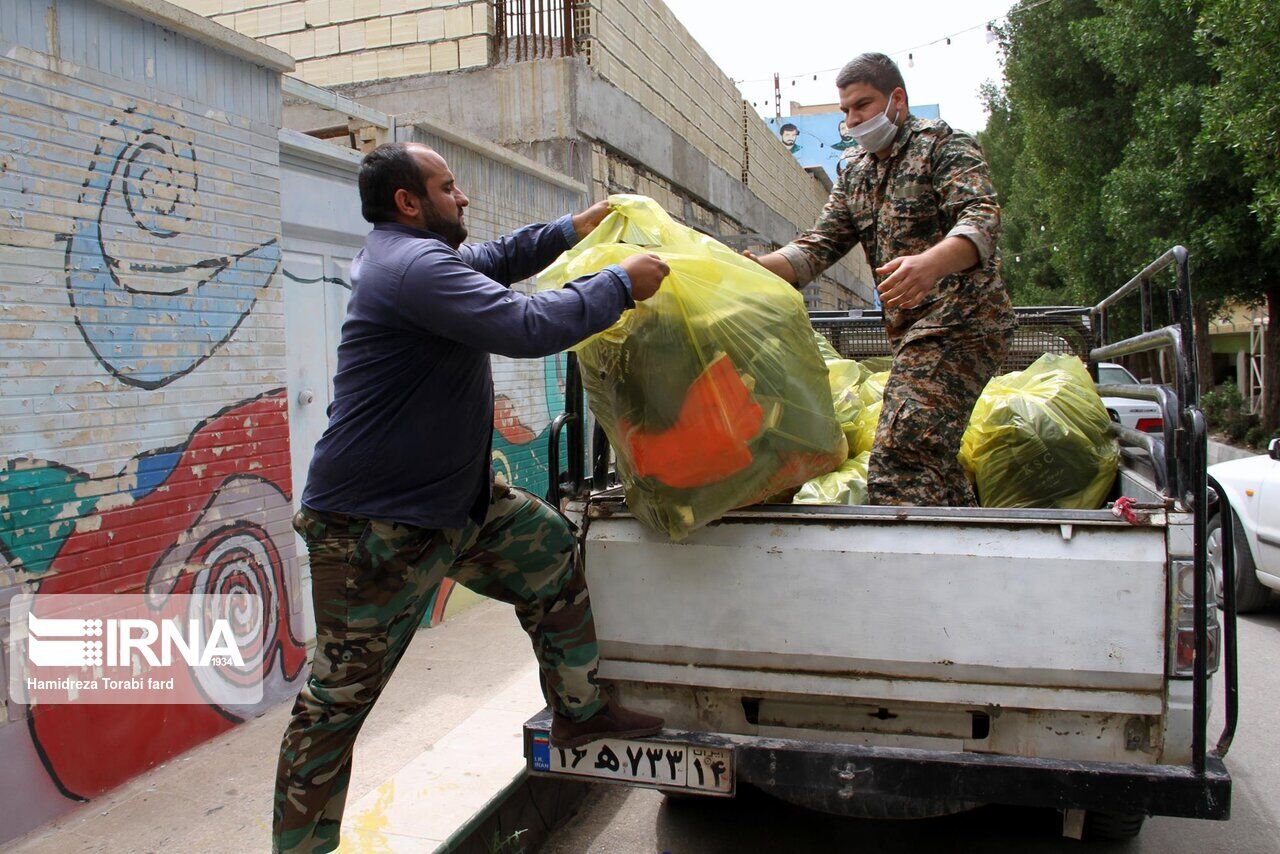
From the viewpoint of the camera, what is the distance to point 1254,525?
19.0 ft

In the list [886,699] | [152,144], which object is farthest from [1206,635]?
[152,144]

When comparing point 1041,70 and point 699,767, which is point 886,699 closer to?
point 699,767

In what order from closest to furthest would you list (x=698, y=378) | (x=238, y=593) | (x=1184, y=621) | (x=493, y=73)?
(x=1184, y=621) < (x=698, y=378) < (x=238, y=593) < (x=493, y=73)

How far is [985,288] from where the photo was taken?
3238 millimetres

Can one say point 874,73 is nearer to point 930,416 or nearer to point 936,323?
point 936,323

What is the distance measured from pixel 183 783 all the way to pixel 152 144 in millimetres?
2587

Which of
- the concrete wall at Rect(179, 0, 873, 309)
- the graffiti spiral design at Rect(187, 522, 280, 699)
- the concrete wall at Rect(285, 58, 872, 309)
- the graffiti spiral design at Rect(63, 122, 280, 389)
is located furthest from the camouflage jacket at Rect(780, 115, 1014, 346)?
the concrete wall at Rect(179, 0, 873, 309)

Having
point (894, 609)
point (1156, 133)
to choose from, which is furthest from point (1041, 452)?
point (1156, 133)

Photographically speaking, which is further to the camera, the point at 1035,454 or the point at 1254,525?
the point at 1254,525

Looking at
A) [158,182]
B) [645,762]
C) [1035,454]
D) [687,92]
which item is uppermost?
[687,92]

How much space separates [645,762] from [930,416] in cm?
146

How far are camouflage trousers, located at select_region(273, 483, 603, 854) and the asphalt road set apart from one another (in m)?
1.05

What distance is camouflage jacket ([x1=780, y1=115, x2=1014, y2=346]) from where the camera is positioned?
3.18 meters

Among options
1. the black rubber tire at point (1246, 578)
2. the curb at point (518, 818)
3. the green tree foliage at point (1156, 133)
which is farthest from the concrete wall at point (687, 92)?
the curb at point (518, 818)
